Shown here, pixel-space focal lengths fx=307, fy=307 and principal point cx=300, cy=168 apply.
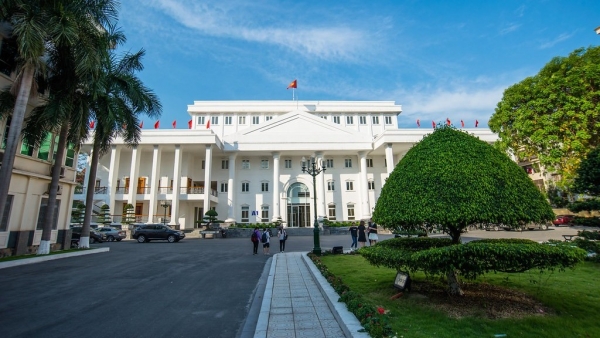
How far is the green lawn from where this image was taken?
4.47m

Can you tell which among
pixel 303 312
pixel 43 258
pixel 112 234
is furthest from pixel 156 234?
pixel 303 312

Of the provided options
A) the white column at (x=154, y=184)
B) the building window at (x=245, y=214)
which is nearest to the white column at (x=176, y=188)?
A: the white column at (x=154, y=184)

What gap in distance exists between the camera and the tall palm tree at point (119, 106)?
1659 centimetres

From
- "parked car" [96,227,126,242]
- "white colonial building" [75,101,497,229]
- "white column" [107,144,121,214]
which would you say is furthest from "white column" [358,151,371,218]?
"white column" [107,144,121,214]

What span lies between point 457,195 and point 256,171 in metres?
36.3

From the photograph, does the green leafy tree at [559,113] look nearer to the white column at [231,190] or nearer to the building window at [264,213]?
the building window at [264,213]

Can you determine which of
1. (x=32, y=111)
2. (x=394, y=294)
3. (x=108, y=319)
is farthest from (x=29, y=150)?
(x=394, y=294)

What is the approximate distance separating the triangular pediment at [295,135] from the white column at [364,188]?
5.15 feet

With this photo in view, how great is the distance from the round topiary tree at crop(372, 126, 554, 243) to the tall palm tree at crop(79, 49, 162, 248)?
16.2 m

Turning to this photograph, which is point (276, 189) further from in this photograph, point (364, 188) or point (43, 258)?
point (43, 258)

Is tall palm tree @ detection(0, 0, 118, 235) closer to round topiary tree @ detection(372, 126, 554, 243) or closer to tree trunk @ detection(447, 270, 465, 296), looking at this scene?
round topiary tree @ detection(372, 126, 554, 243)

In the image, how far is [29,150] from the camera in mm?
15797

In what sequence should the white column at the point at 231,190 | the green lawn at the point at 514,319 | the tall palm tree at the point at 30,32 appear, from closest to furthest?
the green lawn at the point at 514,319, the tall palm tree at the point at 30,32, the white column at the point at 231,190

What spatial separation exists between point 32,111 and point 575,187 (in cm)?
2415
